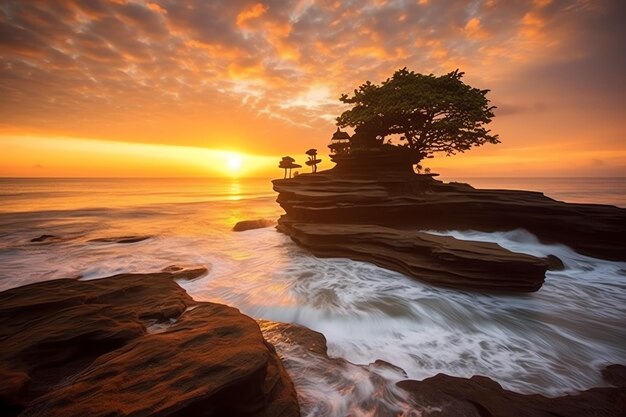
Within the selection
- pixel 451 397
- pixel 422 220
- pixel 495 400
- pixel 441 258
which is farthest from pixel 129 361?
pixel 422 220

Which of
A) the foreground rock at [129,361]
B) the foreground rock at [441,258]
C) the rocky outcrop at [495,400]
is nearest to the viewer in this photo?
the foreground rock at [129,361]

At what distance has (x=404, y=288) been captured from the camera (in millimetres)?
8164

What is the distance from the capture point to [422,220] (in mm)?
14586

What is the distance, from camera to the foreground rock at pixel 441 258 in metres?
7.75

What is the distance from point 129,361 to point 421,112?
19334 mm

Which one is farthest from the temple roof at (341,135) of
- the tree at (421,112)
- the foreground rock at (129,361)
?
the foreground rock at (129,361)

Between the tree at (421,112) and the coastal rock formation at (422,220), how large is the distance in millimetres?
3559

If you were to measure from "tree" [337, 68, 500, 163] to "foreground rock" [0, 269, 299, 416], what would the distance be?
16.1 meters

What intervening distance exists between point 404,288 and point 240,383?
6296mm

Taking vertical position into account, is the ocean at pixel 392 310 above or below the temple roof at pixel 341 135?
below

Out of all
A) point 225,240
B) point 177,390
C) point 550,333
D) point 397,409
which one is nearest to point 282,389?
point 177,390

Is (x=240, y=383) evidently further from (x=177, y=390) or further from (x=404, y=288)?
(x=404, y=288)

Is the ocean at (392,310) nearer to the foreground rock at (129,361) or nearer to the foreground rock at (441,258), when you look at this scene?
the foreground rock at (441,258)

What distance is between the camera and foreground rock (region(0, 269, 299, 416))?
116 inches
